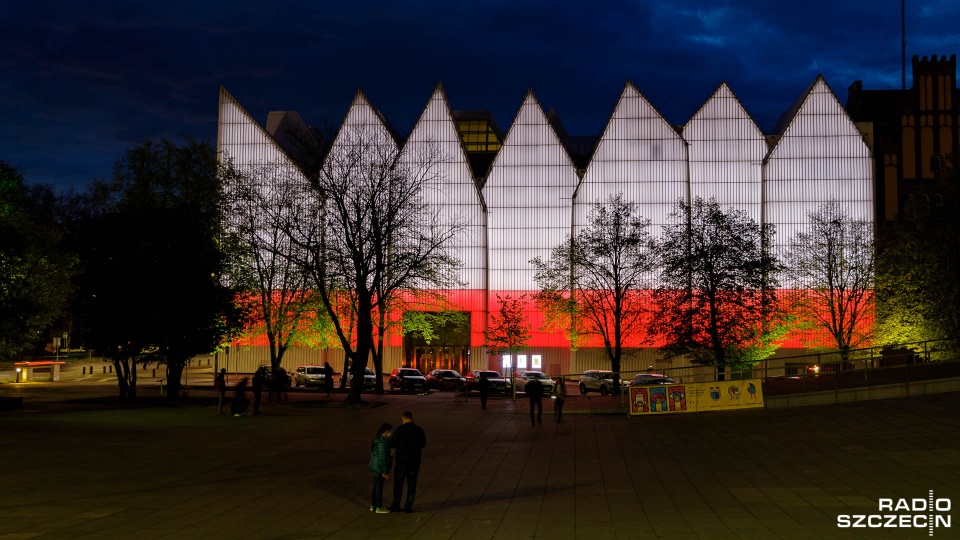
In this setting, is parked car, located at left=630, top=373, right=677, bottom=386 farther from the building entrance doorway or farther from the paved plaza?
the building entrance doorway

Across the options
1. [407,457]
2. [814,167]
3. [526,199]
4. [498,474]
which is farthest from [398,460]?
[814,167]

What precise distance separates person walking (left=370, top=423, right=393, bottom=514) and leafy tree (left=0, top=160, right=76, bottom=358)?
28.5 metres

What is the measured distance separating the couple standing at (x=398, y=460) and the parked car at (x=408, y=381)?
123ft

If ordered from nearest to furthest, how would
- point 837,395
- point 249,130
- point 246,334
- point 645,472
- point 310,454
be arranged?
point 645,472
point 310,454
point 837,395
point 246,334
point 249,130

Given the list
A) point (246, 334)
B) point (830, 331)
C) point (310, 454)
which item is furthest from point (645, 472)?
point (246, 334)

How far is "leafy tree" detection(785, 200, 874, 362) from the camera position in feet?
180

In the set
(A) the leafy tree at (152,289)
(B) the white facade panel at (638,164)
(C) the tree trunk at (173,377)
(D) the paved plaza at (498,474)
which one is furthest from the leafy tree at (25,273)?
(B) the white facade panel at (638,164)

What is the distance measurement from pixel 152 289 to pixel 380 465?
1054 inches

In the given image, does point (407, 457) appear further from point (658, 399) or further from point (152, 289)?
point (152, 289)

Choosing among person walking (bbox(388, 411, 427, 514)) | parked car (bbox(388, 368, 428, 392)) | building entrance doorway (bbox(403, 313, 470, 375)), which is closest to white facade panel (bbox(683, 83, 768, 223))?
building entrance doorway (bbox(403, 313, 470, 375))

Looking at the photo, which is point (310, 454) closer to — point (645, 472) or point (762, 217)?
point (645, 472)

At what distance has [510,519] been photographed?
14375 millimetres

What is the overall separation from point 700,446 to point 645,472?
4.47m

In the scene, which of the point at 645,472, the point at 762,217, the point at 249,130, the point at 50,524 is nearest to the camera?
the point at 50,524
